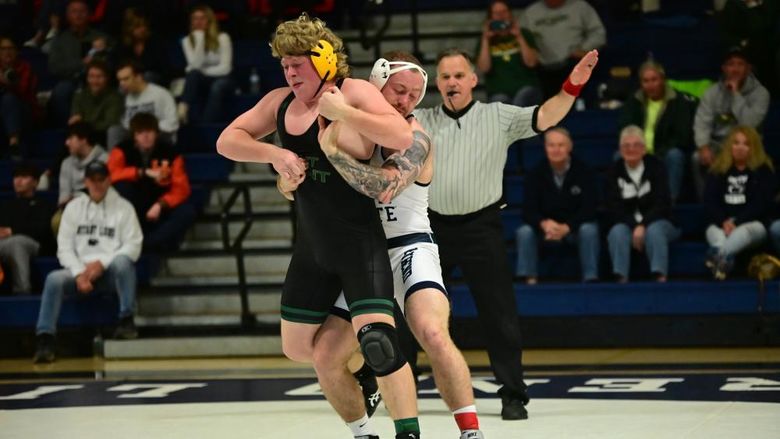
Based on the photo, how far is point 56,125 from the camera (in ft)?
42.4

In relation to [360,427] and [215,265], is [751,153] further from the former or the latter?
[360,427]

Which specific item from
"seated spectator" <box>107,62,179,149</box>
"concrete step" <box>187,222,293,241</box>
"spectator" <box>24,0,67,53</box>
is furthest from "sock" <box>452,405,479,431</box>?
"spectator" <box>24,0,67,53</box>

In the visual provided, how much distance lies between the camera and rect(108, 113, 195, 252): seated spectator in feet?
36.2

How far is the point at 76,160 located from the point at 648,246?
4664mm

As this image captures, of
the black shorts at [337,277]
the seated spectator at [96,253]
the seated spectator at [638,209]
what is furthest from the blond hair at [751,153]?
the black shorts at [337,277]

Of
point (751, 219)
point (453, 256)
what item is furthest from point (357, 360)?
point (751, 219)

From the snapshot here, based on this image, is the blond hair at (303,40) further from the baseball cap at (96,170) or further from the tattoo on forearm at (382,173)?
the baseball cap at (96,170)

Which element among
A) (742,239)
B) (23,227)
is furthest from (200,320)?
(742,239)

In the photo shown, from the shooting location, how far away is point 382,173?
5.16 metres

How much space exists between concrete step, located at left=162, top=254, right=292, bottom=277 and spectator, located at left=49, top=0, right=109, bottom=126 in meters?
2.40

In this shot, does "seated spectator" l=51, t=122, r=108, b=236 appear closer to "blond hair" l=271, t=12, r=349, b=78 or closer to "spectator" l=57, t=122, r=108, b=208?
"spectator" l=57, t=122, r=108, b=208

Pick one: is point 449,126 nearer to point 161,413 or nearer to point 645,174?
point 161,413

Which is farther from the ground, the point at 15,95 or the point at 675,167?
the point at 15,95

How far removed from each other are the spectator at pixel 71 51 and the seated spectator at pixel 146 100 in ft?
3.70
